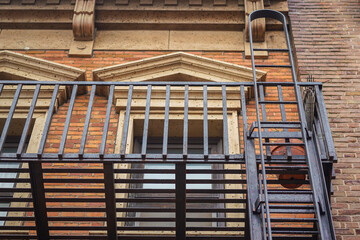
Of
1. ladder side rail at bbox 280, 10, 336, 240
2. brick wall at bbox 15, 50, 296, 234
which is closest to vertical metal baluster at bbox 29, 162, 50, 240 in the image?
brick wall at bbox 15, 50, 296, 234

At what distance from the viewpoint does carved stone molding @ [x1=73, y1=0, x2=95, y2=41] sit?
7785 millimetres

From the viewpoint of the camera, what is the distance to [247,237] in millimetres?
5137

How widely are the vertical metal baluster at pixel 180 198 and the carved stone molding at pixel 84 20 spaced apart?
4.11 metres

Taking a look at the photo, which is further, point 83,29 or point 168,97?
point 83,29

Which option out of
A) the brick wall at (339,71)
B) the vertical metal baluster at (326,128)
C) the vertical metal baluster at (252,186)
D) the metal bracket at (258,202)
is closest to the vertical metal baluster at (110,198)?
the vertical metal baluster at (252,186)

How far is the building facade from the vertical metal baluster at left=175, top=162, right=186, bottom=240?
1 cm

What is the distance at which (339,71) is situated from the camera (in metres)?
7.38

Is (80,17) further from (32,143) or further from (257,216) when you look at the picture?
(257,216)

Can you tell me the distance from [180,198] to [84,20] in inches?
172

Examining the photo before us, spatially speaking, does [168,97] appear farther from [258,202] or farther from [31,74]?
[31,74]

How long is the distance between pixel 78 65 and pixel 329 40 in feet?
14.9

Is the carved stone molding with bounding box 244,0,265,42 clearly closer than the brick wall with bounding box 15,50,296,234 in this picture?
No

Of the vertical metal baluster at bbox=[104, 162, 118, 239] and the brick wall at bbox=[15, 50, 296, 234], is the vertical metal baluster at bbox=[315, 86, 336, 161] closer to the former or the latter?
the brick wall at bbox=[15, 50, 296, 234]

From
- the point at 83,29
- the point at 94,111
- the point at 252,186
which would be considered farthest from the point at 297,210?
the point at 83,29
